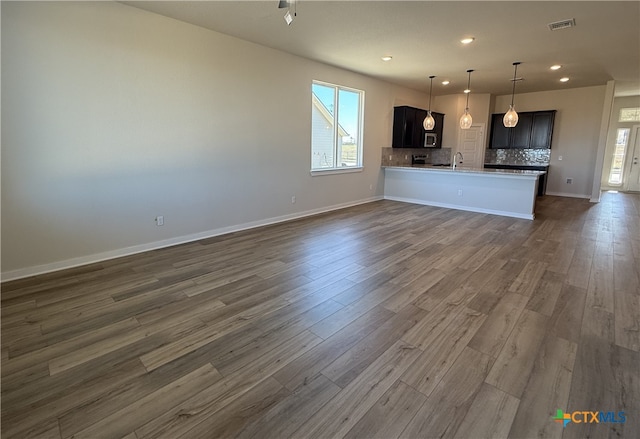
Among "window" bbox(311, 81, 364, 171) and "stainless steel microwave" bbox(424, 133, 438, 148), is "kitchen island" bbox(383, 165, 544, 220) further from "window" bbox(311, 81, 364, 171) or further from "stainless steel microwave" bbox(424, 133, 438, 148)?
"stainless steel microwave" bbox(424, 133, 438, 148)

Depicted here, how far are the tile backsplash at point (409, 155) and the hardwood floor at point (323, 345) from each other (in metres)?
4.33

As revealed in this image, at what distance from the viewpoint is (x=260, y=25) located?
3.98 m

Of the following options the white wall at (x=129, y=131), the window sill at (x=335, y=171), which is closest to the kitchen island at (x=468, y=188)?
the window sill at (x=335, y=171)

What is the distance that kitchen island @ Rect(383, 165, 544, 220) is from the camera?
5.88 metres

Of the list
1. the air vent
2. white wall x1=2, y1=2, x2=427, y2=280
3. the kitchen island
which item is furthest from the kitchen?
white wall x1=2, y1=2, x2=427, y2=280

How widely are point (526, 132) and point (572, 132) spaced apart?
1009 mm

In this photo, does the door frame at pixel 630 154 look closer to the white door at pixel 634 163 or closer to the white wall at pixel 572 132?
the white door at pixel 634 163

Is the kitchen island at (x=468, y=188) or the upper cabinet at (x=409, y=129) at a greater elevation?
the upper cabinet at (x=409, y=129)

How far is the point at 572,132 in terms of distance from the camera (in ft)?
27.1

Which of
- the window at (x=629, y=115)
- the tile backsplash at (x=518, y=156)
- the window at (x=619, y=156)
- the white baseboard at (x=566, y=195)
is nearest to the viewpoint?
the white baseboard at (x=566, y=195)

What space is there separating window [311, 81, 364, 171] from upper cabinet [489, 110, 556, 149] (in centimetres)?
464

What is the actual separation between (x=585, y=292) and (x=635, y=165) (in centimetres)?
988

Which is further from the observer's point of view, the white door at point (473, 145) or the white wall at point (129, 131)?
the white door at point (473, 145)

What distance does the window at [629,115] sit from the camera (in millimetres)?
9273
